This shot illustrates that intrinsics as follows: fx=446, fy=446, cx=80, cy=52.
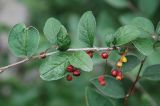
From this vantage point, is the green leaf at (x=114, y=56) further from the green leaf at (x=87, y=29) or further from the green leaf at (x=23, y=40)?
the green leaf at (x=23, y=40)

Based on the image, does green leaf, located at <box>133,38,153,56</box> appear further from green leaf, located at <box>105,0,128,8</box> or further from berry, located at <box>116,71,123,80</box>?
green leaf, located at <box>105,0,128,8</box>

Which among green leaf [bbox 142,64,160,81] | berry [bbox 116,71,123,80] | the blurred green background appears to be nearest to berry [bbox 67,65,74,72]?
berry [bbox 116,71,123,80]

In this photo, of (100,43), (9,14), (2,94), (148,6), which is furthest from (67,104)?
(9,14)

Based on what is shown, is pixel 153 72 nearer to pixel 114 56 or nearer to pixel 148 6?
pixel 114 56

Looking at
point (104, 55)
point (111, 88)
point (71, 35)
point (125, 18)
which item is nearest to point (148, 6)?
point (125, 18)

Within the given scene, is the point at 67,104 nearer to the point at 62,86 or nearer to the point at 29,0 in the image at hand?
the point at 62,86

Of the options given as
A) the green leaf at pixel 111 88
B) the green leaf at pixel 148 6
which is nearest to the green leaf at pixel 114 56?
the green leaf at pixel 111 88
